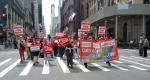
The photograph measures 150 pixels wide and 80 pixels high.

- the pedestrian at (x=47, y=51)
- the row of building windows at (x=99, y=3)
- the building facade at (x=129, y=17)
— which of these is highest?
the row of building windows at (x=99, y=3)

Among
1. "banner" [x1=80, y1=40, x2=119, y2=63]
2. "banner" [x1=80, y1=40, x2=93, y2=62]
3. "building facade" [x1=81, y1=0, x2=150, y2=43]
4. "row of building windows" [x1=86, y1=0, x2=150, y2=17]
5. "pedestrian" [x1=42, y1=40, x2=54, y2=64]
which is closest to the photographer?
"banner" [x1=80, y1=40, x2=93, y2=62]

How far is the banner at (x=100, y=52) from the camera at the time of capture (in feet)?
70.1

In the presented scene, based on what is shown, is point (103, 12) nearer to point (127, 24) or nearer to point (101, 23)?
point (127, 24)

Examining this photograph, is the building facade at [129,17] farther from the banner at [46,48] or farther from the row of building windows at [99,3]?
the banner at [46,48]

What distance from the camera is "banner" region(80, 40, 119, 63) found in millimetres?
21375

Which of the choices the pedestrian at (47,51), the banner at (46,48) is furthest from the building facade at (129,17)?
the banner at (46,48)

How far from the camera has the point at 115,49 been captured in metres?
22.2

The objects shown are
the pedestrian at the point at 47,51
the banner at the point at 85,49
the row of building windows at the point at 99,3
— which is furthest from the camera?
the row of building windows at the point at 99,3

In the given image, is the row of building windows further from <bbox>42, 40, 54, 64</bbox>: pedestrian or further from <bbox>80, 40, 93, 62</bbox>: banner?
<bbox>80, 40, 93, 62</bbox>: banner

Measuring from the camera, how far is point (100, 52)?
2178 centimetres

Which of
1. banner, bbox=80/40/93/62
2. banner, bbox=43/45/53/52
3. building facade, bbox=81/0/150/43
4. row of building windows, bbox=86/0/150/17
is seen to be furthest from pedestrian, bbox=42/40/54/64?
row of building windows, bbox=86/0/150/17

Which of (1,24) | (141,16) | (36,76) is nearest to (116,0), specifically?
(141,16)

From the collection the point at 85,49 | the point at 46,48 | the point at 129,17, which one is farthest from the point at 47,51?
the point at 129,17

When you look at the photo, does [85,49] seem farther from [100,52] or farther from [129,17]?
[129,17]
